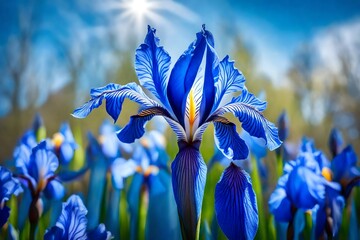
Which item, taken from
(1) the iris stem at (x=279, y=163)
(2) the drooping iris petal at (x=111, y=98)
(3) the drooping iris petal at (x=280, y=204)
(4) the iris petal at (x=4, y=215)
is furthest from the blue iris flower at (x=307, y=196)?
(4) the iris petal at (x=4, y=215)

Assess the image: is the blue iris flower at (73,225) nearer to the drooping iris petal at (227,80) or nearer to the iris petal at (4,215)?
the iris petal at (4,215)

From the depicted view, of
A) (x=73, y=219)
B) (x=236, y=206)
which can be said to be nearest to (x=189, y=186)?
(x=236, y=206)

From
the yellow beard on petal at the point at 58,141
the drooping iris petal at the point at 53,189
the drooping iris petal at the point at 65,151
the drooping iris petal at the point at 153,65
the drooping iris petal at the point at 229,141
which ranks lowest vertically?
the drooping iris petal at the point at 229,141

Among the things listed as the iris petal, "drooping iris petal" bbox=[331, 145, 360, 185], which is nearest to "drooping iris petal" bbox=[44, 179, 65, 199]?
the iris petal

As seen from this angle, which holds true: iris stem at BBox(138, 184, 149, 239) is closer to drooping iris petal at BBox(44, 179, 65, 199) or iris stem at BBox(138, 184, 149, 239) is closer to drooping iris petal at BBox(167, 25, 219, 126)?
drooping iris petal at BBox(44, 179, 65, 199)

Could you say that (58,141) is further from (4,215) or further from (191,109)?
(191,109)

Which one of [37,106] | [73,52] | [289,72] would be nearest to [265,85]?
[289,72]

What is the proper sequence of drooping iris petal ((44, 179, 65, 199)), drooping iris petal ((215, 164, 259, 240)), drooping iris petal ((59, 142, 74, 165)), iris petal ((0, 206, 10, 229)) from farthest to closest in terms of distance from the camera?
drooping iris petal ((59, 142, 74, 165)) → drooping iris petal ((44, 179, 65, 199)) → iris petal ((0, 206, 10, 229)) → drooping iris petal ((215, 164, 259, 240))
